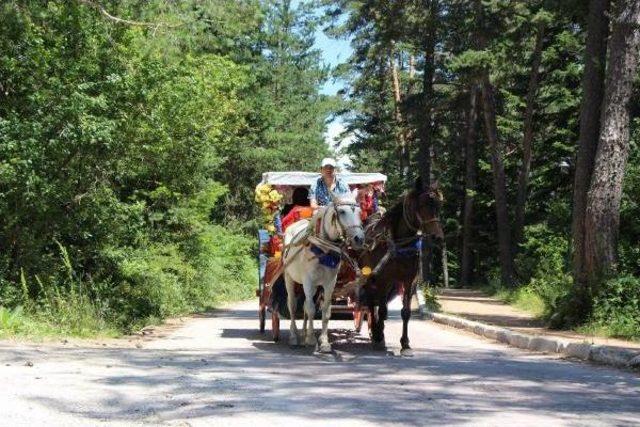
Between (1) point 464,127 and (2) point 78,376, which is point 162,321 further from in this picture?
(1) point 464,127

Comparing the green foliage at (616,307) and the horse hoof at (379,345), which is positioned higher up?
the green foliage at (616,307)

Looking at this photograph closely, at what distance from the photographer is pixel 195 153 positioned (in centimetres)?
2355

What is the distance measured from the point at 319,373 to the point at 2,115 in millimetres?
10565

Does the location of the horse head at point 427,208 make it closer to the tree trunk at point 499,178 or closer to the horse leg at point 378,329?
the horse leg at point 378,329

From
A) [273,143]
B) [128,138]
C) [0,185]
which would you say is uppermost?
Answer: [273,143]

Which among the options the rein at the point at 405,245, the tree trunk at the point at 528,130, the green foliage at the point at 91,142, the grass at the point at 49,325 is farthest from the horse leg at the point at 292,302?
the tree trunk at the point at 528,130

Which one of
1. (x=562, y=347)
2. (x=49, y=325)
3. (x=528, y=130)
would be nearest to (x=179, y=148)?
(x=49, y=325)

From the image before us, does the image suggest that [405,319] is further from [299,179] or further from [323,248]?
[299,179]

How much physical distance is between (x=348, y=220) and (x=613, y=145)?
8135mm

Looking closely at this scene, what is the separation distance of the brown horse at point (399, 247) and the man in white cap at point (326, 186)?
2.81 ft

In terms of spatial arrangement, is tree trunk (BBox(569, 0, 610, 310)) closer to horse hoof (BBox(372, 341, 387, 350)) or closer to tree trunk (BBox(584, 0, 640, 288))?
tree trunk (BBox(584, 0, 640, 288))

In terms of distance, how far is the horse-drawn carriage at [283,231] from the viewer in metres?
13.2

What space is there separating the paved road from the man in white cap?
2322mm

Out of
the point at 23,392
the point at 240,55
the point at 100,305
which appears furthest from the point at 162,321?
the point at 240,55
